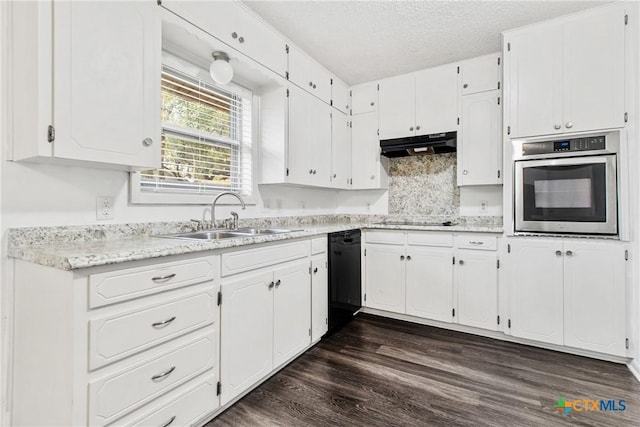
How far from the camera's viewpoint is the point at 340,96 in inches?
144

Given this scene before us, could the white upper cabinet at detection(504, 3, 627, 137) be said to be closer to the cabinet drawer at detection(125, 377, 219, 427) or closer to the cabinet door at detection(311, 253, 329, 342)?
the cabinet door at detection(311, 253, 329, 342)

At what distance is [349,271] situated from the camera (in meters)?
3.09

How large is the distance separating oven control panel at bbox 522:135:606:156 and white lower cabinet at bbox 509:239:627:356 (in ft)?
2.32

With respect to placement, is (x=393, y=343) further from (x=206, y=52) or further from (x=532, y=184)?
(x=206, y=52)

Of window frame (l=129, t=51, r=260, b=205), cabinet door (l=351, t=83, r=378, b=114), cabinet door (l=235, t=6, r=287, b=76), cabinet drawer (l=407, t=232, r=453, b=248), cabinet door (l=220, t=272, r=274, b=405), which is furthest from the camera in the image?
cabinet door (l=351, t=83, r=378, b=114)

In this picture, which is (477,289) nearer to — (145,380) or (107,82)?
(145,380)

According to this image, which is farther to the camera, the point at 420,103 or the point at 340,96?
the point at 340,96

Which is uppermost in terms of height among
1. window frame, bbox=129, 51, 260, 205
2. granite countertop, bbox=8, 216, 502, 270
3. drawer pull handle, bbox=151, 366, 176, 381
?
window frame, bbox=129, 51, 260, 205

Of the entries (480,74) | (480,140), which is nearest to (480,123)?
(480,140)

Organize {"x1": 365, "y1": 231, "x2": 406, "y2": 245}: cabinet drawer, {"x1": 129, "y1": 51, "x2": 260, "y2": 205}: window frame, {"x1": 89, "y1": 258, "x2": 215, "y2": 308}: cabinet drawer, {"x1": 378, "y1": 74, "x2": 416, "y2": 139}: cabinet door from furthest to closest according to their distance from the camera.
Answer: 1. {"x1": 378, "y1": 74, "x2": 416, "y2": 139}: cabinet door
2. {"x1": 365, "y1": 231, "x2": 406, "y2": 245}: cabinet drawer
3. {"x1": 129, "y1": 51, "x2": 260, "y2": 205}: window frame
4. {"x1": 89, "y1": 258, "x2": 215, "y2": 308}: cabinet drawer

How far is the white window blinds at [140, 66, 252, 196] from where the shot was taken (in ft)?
7.12

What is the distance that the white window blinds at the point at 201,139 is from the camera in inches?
85.4

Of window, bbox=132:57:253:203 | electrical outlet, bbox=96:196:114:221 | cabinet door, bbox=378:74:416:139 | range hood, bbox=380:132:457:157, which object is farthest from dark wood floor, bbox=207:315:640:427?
cabinet door, bbox=378:74:416:139

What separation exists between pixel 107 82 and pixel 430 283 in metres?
2.85
